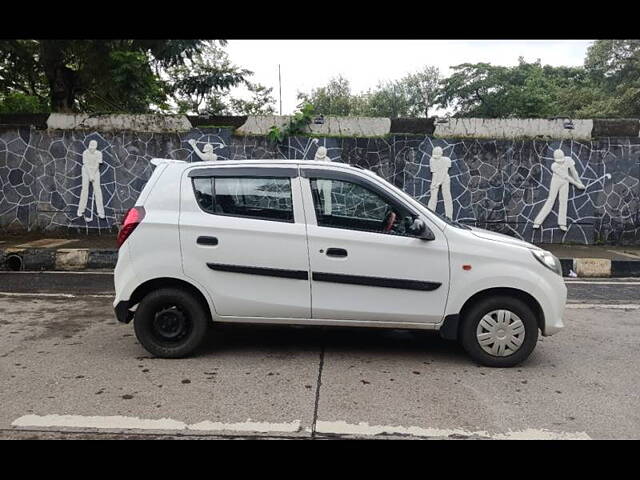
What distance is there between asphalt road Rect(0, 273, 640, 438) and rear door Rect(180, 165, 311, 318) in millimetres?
552

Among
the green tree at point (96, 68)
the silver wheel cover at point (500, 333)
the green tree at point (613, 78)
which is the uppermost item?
the green tree at point (613, 78)

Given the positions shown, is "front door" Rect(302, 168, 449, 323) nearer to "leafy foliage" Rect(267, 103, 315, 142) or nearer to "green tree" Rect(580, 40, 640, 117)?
"leafy foliage" Rect(267, 103, 315, 142)

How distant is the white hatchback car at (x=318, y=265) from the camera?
4.13 meters

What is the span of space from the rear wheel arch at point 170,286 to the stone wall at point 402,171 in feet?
22.3

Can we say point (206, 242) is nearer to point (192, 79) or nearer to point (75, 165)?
point (75, 165)

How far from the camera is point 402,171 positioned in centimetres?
1066

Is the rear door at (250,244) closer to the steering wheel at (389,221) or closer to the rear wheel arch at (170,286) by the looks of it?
the rear wheel arch at (170,286)

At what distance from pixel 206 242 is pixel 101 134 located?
7938 mm

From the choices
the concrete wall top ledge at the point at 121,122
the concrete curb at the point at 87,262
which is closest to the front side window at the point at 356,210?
the concrete curb at the point at 87,262

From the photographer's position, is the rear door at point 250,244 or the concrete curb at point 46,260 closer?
the rear door at point 250,244

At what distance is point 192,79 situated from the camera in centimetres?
1811

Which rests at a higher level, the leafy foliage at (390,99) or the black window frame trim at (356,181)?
the leafy foliage at (390,99)

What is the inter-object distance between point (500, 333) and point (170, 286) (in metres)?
2.85
